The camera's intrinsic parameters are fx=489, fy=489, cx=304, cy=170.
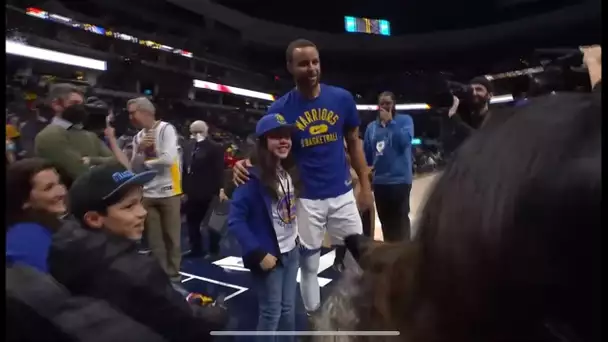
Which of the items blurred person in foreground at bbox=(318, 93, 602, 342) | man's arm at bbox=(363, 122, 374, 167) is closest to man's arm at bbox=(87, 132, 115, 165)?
man's arm at bbox=(363, 122, 374, 167)

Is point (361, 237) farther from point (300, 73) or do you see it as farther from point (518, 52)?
point (518, 52)

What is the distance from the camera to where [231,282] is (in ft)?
3.11

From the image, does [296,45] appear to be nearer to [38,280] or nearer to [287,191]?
[287,191]

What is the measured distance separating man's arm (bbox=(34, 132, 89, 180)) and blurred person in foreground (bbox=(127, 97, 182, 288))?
93mm

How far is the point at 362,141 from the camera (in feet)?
2.96

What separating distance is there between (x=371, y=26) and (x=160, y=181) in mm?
501

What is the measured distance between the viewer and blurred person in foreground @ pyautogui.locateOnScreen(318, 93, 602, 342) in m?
0.41

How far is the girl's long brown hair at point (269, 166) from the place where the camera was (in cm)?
90

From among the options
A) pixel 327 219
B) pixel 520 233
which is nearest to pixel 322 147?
pixel 327 219

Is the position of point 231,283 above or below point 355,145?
below

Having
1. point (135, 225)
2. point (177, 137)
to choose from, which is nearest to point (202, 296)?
point (135, 225)

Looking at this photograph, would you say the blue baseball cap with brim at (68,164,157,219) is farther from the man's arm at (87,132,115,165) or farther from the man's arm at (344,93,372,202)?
the man's arm at (344,93,372,202)

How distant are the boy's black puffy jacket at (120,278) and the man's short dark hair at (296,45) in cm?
44

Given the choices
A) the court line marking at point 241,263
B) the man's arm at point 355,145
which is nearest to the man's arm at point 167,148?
the court line marking at point 241,263
